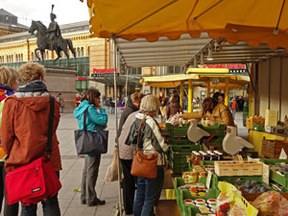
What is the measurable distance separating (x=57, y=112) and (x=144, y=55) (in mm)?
4149

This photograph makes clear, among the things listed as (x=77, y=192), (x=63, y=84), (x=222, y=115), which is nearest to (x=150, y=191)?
(x=77, y=192)

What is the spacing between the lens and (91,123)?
5.11 meters

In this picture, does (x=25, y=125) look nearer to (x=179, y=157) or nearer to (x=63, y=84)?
(x=179, y=157)

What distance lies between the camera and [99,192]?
6105 mm

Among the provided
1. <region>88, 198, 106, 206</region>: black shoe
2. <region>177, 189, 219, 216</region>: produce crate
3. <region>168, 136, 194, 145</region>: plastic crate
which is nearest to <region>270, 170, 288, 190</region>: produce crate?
<region>177, 189, 219, 216</region>: produce crate

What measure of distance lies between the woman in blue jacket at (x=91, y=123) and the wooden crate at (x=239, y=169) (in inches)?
88.5

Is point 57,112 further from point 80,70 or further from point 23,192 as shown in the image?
point 80,70

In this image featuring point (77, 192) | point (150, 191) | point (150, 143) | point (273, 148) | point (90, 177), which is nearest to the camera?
point (150, 143)

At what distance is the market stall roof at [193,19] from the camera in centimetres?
310

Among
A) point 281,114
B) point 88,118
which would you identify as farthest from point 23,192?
point 281,114

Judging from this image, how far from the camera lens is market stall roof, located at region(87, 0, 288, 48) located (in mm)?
3096

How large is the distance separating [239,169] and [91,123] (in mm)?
2502

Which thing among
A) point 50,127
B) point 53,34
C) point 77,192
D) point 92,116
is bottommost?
point 77,192

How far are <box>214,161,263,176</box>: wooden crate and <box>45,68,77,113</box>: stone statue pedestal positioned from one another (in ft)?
82.1
